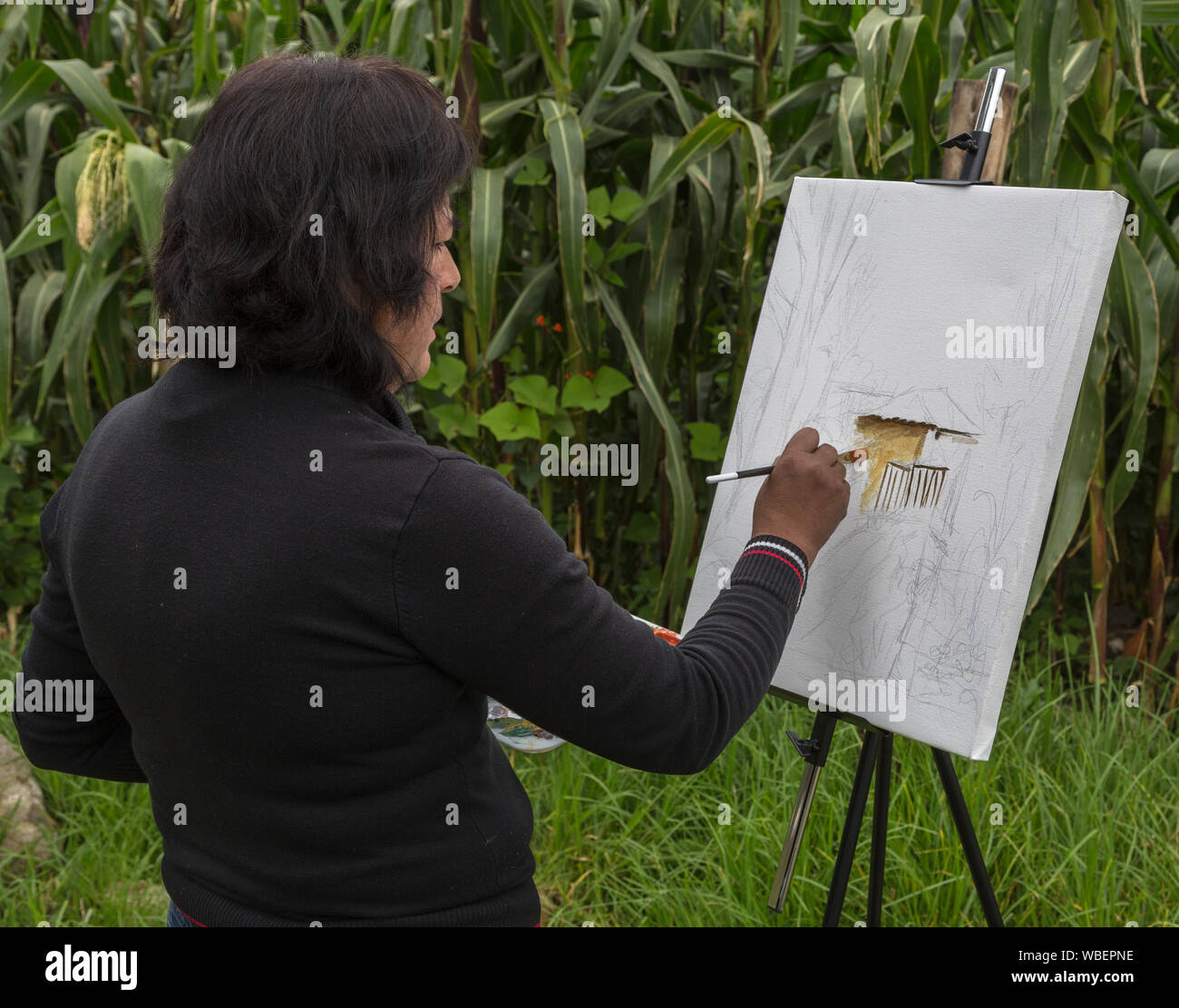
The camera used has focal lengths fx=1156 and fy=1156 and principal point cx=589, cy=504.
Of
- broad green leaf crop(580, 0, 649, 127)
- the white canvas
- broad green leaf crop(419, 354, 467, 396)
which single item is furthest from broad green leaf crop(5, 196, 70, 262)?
the white canvas

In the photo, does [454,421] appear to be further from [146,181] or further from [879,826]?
[879,826]

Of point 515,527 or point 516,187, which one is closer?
point 515,527

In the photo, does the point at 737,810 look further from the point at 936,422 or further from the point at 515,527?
the point at 515,527

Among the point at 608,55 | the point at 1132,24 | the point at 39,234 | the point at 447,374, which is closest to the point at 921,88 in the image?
the point at 1132,24

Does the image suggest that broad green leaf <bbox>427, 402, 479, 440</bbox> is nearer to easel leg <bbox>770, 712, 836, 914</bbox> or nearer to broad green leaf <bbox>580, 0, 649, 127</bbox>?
broad green leaf <bbox>580, 0, 649, 127</bbox>

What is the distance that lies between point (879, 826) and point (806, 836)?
0.53m

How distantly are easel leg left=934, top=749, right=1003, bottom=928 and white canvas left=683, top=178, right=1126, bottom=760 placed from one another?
98mm

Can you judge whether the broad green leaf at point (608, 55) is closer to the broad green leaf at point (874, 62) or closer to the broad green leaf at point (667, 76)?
the broad green leaf at point (667, 76)

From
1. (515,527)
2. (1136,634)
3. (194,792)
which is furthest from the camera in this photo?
(1136,634)

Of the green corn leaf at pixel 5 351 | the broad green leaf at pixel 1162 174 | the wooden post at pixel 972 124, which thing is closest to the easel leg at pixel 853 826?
the wooden post at pixel 972 124

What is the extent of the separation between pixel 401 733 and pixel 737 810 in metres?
1.25
